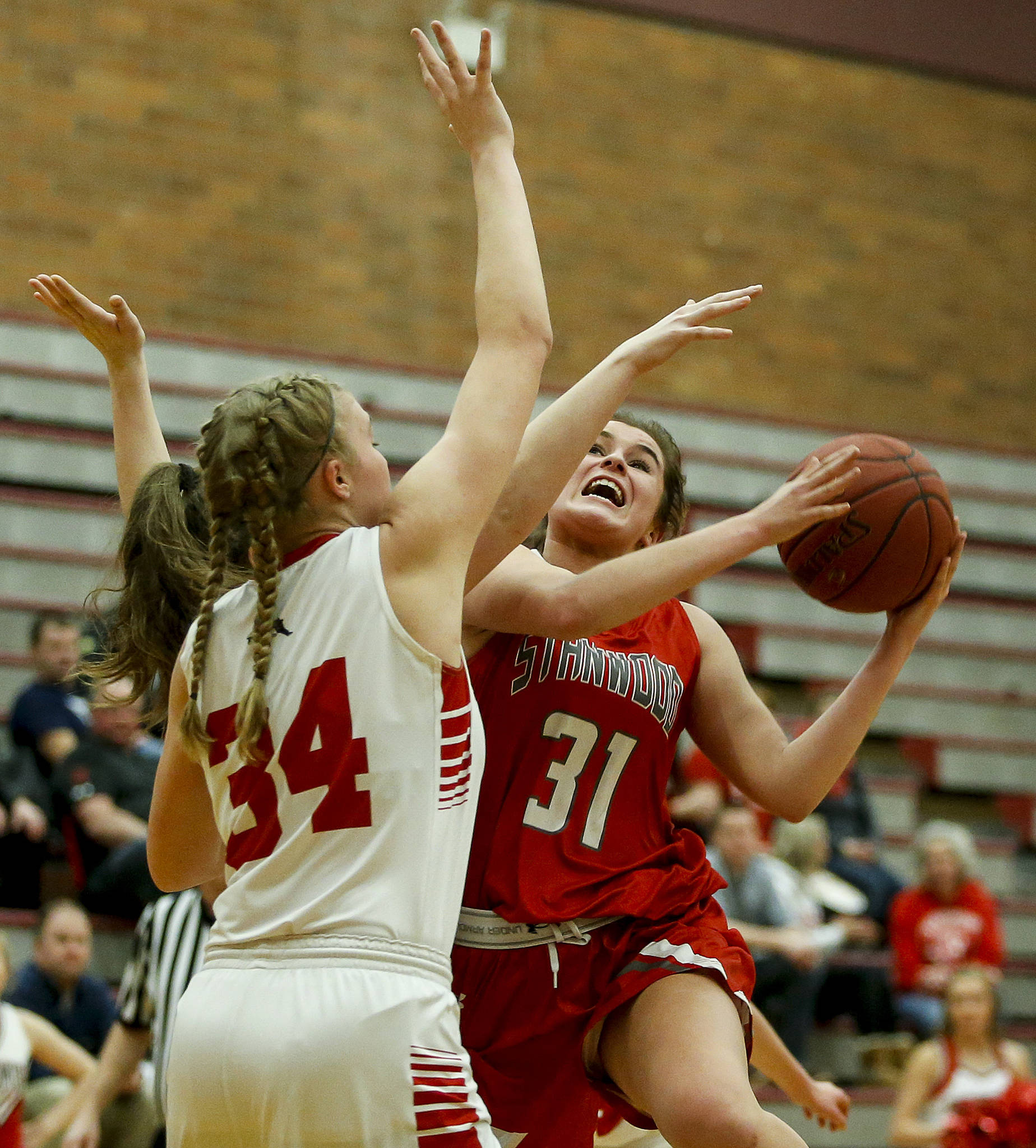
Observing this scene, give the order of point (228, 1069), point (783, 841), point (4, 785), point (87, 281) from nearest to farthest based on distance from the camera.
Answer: point (228, 1069), point (4, 785), point (783, 841), point (87, 281)

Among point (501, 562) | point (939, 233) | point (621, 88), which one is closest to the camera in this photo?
point (501, 562)

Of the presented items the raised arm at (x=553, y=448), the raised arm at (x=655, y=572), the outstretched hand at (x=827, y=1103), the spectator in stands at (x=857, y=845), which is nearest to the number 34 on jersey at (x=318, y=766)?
the raised arm at (x=553, y=448)

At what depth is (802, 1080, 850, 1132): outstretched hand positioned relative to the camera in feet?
11.7

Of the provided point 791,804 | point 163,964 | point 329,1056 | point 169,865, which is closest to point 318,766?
point 329,1056

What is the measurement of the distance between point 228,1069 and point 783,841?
618cm

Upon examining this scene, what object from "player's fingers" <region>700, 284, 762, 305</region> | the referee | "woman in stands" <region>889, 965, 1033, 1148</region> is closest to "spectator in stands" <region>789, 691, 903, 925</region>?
"woman in stands" <region>889, 965, 1033, 1148</region>

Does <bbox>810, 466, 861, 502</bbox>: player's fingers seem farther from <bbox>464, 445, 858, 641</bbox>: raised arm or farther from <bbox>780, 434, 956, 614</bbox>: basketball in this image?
<bbox>780, 434, 956, 614</bbox>: basketball

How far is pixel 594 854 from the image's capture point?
309 centimetres

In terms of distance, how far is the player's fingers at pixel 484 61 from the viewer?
2588 millimetres

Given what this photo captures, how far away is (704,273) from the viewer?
11945mm

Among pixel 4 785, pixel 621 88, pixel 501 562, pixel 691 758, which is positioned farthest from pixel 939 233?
pixel 501 562

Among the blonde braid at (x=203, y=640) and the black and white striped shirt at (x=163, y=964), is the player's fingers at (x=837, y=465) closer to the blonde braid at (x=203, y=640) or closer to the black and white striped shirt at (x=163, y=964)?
the blonde braid at (x=203, y=640)

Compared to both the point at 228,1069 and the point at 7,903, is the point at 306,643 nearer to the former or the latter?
the point at 228,1069

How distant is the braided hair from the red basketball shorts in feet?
3.05
